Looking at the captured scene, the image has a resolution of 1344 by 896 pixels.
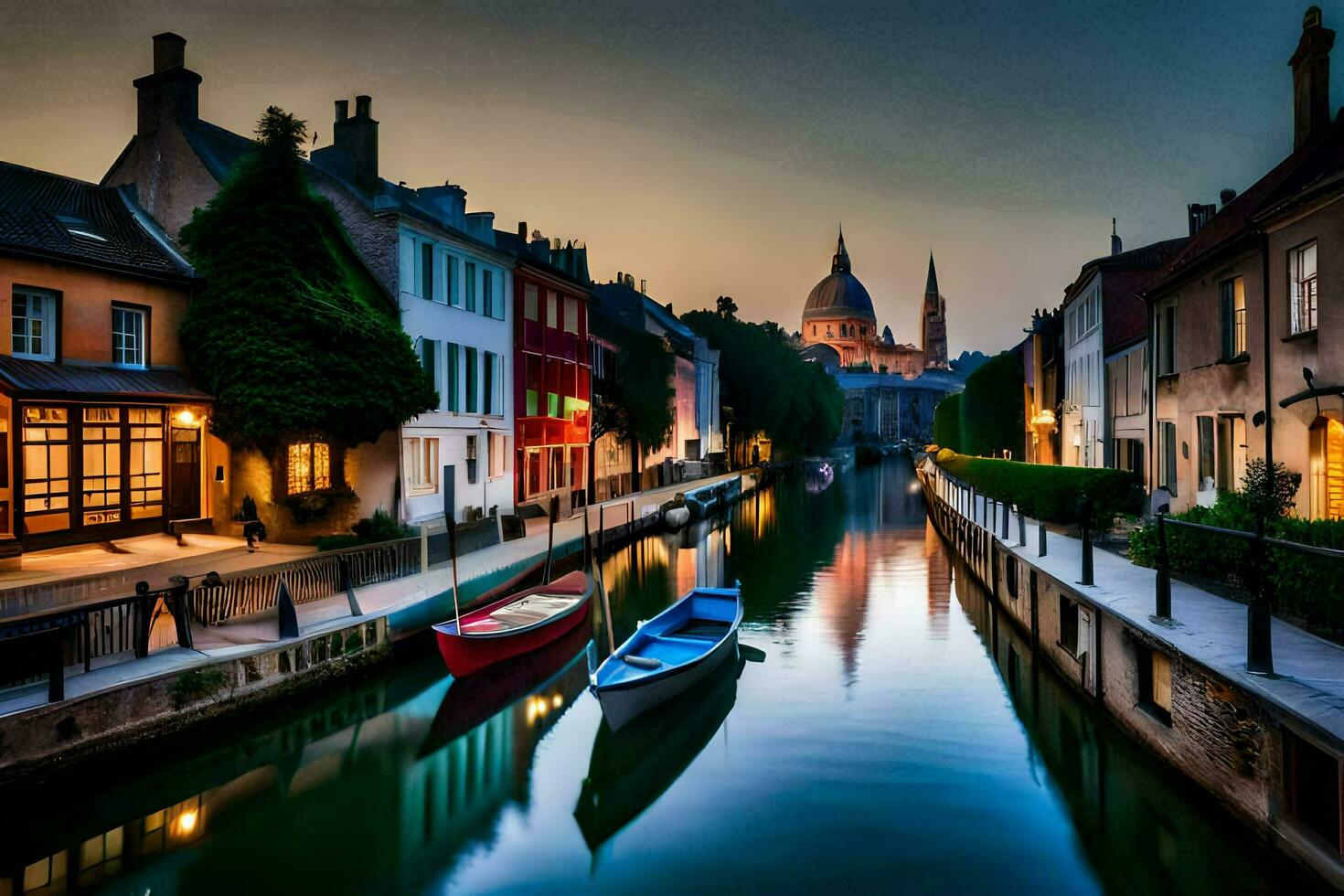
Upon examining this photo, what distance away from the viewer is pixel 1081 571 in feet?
51.3

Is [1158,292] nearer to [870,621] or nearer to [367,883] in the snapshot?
[870,621]

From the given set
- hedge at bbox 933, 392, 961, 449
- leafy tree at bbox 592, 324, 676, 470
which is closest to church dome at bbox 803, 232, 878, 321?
hedge at bbox 933, 392, 961, 449

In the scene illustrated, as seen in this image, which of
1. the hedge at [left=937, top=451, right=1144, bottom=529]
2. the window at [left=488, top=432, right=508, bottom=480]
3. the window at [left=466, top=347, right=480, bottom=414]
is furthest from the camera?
the window at [left=488, top=432, right=508, bottom=480]

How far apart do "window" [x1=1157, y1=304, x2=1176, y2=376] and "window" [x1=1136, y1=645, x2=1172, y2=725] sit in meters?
13.9

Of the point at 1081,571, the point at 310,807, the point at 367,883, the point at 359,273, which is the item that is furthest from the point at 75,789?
the point at 359,273

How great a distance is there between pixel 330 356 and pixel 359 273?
4883mm

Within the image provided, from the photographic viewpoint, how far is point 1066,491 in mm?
23500

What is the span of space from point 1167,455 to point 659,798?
18.7 metres

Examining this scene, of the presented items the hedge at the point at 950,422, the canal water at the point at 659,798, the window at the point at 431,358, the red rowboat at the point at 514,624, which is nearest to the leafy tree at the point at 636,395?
the window at the point at 431,358

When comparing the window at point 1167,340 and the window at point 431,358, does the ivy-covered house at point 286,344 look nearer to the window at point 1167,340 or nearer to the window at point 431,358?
the window at point 431,358

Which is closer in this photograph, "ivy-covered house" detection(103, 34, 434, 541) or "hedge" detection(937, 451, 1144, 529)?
"ivy-covered house" detection(103, 34, 434, 541)

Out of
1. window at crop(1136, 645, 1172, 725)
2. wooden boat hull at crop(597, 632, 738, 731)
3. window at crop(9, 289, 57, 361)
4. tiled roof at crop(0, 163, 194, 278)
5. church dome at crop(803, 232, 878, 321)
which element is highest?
church dome at crop(803, 232, 878, 321)

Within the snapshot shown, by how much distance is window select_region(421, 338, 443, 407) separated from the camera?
26.6 metres

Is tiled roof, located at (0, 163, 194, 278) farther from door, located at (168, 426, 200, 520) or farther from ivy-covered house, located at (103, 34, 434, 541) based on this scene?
door, located at (168, 426, 200, 520)
